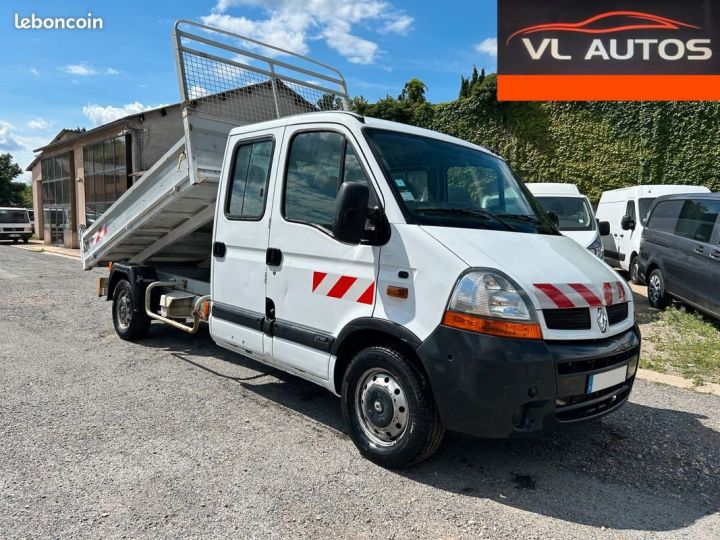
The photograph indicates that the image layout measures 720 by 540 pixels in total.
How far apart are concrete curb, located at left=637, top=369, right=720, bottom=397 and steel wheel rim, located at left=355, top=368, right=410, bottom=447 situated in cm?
331

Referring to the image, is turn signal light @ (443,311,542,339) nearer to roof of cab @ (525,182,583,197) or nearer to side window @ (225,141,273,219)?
side window @ (225,141,273,219)

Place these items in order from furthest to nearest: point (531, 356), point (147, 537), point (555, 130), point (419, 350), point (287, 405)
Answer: point (555, 130), point (287, 405), point (419, 350), point (531, 356), point (147, 537)

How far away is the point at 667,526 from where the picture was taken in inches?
108

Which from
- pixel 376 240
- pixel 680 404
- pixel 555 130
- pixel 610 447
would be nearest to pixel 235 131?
pixel 376 240

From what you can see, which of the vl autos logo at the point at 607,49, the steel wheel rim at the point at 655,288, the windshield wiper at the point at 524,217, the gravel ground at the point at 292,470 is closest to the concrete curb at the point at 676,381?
the gravel ground at the point at 292,470

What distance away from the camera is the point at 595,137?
15.0 m

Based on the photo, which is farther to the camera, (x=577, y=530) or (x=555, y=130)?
(x=555, y=130)

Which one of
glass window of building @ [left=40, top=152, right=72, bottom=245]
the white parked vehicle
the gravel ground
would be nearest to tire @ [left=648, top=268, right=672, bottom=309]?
the gravel ground

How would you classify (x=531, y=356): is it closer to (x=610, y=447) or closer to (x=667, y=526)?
(x=667, y=526)

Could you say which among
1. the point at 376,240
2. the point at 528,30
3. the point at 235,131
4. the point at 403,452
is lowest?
the point at 403,452

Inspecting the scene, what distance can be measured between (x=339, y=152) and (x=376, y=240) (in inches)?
29.7

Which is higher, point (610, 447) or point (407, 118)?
point (407, 118)

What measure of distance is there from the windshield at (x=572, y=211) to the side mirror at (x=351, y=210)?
6505 mm

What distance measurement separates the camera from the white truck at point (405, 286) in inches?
111
